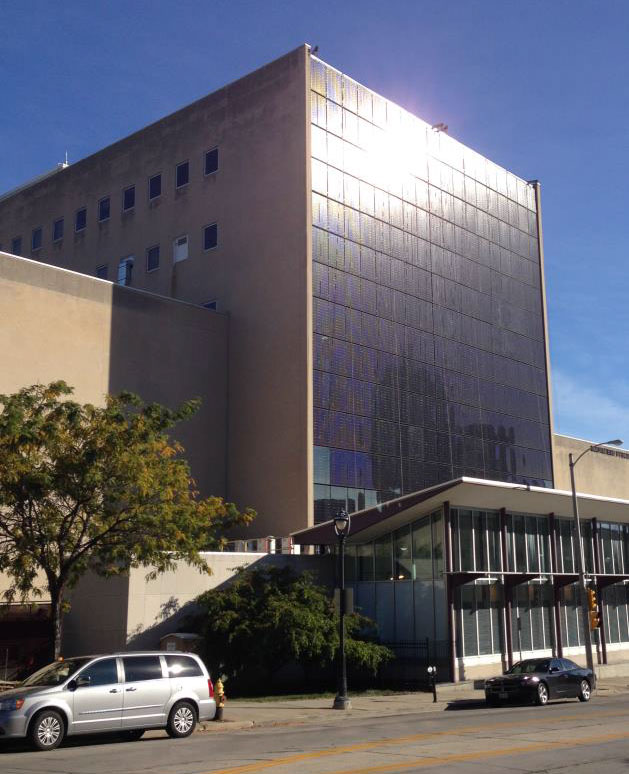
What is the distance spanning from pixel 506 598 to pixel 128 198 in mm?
34171

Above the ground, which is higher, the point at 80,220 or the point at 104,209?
the point at 104,209

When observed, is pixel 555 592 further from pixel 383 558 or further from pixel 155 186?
pixel 155 186

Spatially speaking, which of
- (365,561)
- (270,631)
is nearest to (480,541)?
(365,561)

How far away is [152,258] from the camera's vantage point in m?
56.2

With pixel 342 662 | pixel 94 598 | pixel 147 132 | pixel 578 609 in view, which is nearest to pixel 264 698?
pixel 342 662

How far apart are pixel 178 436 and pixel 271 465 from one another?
193 inches

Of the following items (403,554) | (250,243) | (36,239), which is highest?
(36,239)

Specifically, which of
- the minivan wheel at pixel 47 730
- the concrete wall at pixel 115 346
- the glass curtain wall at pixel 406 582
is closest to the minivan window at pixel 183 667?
the minivan wheel at pixel 47 730

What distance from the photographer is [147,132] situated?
191 ft

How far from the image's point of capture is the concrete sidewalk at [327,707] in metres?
25.0

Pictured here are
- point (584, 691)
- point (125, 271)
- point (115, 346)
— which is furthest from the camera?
point (125, 271)

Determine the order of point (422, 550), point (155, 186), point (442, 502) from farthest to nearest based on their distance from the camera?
1. point (155, 186)
2. point (422, 550)
3. point (442, 502)

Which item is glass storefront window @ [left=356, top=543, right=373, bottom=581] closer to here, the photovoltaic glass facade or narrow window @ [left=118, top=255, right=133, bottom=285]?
the photovoltaic glass facade

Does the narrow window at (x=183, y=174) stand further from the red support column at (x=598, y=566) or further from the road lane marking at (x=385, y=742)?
the road lane marking at (x=385, y=742)
